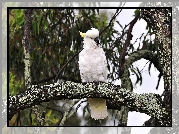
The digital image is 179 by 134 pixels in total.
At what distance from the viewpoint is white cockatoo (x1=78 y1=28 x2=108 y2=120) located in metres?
1.45

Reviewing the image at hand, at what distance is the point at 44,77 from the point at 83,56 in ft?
3.10

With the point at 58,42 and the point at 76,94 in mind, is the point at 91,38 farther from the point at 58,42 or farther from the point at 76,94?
the point at 58,42

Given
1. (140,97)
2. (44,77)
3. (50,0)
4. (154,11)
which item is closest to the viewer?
(140,97)

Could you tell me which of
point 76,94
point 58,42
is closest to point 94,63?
point 76,94

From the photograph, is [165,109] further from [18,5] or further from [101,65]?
[18,5]

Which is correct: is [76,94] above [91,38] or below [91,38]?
below

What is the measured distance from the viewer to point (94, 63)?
57.9 inches

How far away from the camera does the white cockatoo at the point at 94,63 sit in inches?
57.2

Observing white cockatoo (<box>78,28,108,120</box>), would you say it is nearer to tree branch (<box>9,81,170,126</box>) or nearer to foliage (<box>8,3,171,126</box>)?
tree branch (<box>9,81,170,126</box>)

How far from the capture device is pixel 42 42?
2289 mm

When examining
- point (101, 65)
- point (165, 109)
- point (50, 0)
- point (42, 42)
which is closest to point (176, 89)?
point (165, 109)

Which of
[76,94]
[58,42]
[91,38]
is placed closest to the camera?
[76,94]

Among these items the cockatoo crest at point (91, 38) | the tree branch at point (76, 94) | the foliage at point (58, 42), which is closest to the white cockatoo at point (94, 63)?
the cockatoo crest at point (91, 38)

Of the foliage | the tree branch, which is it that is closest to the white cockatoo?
the tree branch
